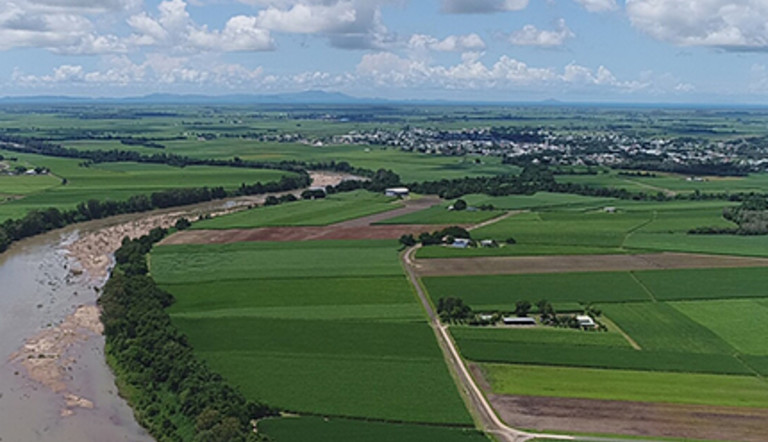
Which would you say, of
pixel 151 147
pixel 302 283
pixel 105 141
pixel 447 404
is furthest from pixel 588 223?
pixel 105 141

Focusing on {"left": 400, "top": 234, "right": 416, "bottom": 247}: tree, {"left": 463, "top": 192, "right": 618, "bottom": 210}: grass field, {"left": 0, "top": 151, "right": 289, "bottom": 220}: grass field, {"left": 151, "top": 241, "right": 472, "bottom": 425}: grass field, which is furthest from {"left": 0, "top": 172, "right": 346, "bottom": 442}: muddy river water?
{"left": 463, "top": 192, "right": 618, "bottom": 210}: grass field

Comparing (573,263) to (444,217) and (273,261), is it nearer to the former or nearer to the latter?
(444,217)

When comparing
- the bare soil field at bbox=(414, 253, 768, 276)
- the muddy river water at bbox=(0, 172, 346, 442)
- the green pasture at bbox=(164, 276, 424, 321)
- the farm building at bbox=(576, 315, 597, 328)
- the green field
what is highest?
the farm building at bbox=(576, 315, 597, 328)

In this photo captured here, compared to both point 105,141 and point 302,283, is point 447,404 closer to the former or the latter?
point 302,283

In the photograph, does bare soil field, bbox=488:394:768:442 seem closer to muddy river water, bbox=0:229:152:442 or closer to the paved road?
the paved road

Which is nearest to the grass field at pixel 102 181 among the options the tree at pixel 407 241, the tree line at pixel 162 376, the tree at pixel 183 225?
the tree at pixel 183 225

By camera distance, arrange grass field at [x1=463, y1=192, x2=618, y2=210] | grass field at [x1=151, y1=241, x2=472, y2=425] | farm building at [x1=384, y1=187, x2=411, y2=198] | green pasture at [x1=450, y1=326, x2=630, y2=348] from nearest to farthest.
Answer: grass field at [x1=151, y1=241, x2=472, y2=425] < green pasture at [x1=450, y1=326, x2=630, y2=348] < grass field at [x1=463, y1=192, x2=618, y2=210] < farm building at [x1=384, y1=187, x2=411, y2=198]

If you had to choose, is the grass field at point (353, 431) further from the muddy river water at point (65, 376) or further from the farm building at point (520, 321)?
the farm building at point (520, 321)

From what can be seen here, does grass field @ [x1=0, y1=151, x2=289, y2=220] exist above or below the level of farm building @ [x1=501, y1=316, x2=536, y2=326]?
below

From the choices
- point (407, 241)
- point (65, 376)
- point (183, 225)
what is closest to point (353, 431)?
point (65, 376)

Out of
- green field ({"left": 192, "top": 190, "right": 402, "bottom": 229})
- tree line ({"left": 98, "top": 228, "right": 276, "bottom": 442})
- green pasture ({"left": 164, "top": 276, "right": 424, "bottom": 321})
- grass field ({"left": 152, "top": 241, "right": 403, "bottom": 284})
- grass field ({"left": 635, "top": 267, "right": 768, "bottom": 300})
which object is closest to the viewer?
tree line ({"left": 98, "top": 228, "right": 276, "bottom": 442})

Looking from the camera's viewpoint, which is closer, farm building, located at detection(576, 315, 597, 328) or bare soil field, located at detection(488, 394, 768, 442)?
bare soil field, located at detection(488, 394, 768, 442)
